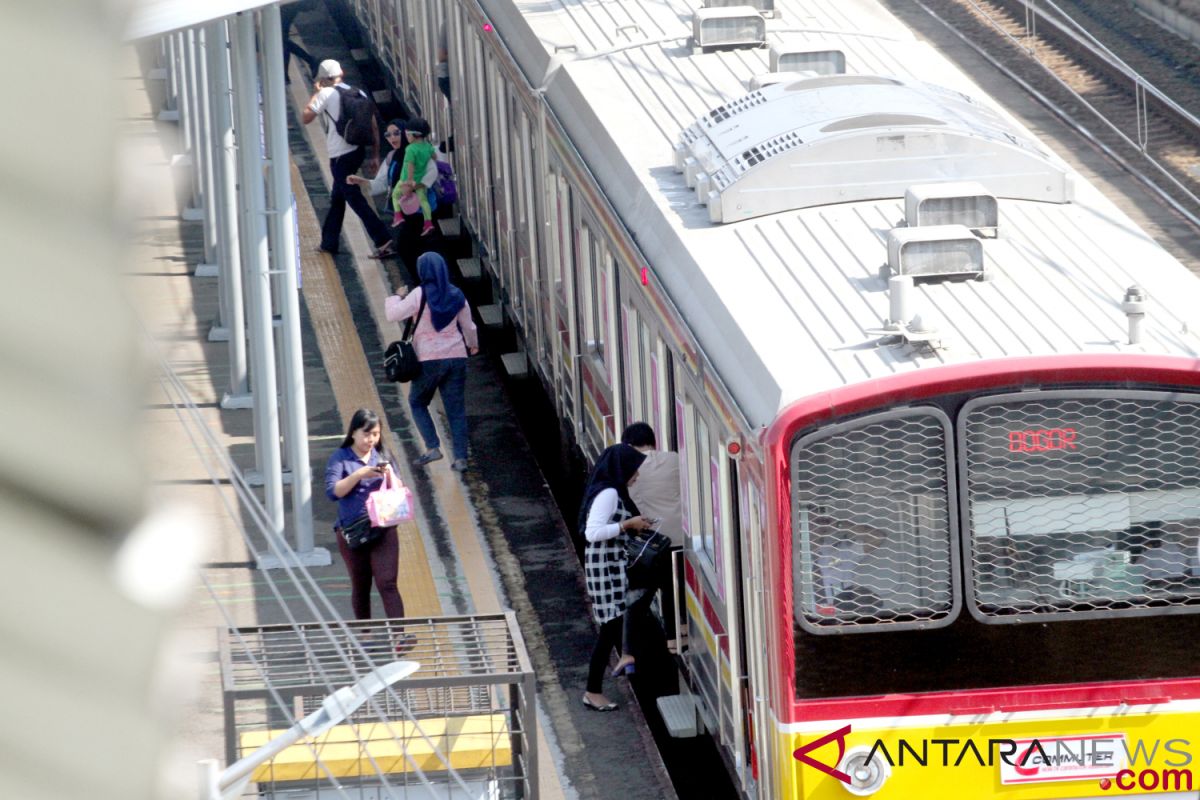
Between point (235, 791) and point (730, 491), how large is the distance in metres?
2.87

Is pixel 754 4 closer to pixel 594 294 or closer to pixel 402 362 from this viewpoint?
pixel 594 294

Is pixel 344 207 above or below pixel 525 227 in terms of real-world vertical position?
below

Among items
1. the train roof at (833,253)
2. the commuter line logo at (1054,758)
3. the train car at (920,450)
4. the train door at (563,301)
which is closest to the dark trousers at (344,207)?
the train door at (563,301)

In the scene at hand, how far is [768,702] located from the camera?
20.8ft

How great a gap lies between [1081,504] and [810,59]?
404 centimetres

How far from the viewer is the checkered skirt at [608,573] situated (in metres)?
8.46

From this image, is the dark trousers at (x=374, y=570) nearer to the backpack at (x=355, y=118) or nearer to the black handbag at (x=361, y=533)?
the black handbag at (x=361, y=533)

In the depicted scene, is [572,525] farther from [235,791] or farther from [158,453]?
[158,453]

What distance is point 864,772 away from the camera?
620 centimetres

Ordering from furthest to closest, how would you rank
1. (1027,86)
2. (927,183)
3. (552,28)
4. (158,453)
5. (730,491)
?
(1027,86)
(552,28)
(927,183)
(730,491)
(158,453)

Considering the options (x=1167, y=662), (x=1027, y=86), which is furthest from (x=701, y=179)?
(x=1027, y=86)

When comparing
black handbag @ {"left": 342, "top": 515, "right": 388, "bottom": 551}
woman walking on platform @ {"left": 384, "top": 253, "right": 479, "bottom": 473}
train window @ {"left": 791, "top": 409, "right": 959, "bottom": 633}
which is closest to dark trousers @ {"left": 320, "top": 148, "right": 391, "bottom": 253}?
woman walking on platform @ {"left": 384, "top": 253, "right": 479, "bottom": 473}

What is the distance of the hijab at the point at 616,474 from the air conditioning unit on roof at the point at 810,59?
229 cm

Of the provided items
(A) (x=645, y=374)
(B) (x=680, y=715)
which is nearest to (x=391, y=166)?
(A) (x=645, y=374)
